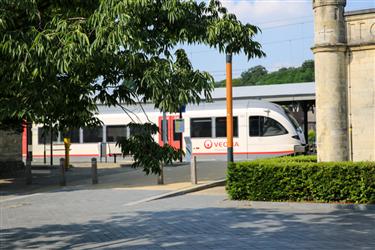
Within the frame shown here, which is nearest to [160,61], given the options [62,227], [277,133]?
[62,227]

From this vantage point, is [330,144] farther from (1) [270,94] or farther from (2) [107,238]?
(1) [270,94]

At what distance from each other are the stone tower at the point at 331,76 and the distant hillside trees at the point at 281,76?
86.6 metres

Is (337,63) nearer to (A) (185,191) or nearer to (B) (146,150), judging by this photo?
(A) (185,191)

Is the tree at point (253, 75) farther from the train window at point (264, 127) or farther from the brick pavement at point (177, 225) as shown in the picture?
the brick pavement at point (177, 225)

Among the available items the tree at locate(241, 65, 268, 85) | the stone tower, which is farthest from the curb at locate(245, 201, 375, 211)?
the tree at locate(241, 65, 268, 85)

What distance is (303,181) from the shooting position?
43.0ft

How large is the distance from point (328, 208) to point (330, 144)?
351 centimetres

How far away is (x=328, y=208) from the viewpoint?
1241 cm

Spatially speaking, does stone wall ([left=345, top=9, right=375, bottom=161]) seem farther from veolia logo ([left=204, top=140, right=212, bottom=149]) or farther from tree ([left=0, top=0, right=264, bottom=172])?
veolia logo ([left=204, top=140, right=212, bottom=149])

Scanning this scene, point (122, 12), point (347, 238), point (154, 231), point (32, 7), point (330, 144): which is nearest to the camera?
point (122, 12)

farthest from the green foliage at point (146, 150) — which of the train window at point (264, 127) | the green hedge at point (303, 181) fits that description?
the train window at point (264, 127)

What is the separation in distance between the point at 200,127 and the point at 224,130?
1385 mm

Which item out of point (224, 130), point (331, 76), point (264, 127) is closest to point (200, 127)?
point (224, 130)

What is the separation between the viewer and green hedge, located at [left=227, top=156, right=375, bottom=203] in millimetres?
12648
